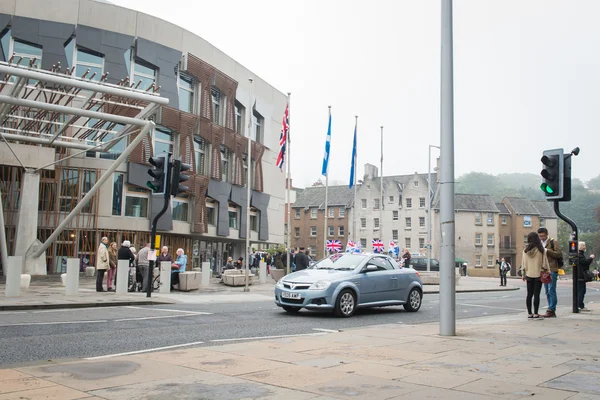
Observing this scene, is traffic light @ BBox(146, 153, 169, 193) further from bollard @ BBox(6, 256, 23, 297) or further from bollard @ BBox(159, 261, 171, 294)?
bollard @ BBox(159, 261, 171, 294)

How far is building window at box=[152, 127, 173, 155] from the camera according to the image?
38812 mm

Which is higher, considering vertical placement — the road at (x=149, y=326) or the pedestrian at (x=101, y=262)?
the pedestrian at (x=101, y=262)

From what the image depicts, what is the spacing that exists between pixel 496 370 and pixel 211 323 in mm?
6499

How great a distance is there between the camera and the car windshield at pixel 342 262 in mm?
14284

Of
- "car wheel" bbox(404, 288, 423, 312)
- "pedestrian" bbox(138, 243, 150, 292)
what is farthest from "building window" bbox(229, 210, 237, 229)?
"car wheel" bbox(404, 288, 423, 312)

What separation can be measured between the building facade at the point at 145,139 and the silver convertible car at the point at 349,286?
45.4ft

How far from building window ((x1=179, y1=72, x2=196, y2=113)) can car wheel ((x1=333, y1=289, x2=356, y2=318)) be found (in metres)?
29.7

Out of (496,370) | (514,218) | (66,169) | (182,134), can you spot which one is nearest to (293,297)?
(496,370)

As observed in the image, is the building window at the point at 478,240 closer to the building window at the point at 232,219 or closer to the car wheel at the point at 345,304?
the building window at the point at 232,219

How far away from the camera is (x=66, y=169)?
34.8 m

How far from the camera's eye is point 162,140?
39.2 m

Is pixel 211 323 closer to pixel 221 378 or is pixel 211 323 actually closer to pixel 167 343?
pixel 167 343

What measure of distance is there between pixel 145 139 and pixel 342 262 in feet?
85.0

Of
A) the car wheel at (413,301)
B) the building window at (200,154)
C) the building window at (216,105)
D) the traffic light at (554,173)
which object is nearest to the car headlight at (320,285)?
the car wheel at (413,301)
